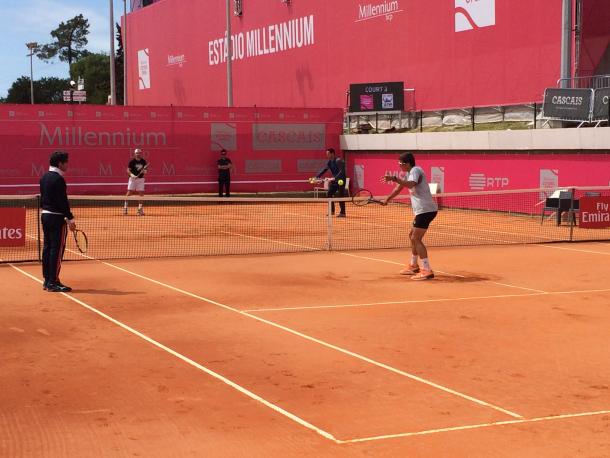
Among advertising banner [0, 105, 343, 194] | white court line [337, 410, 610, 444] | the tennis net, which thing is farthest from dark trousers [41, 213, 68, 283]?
advertising banner [0, 105, 343, 194]

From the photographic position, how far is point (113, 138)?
3244cm

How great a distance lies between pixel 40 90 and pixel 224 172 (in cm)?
9577

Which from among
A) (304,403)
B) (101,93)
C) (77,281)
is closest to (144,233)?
(77,281)

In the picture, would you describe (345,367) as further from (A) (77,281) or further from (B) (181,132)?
(B) (181,132)

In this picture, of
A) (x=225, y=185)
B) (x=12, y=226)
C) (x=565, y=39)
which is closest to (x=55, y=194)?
(x=12, y=226)

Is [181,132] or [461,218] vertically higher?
[181,132]

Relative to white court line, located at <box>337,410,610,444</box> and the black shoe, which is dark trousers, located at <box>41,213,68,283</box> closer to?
the black shoe

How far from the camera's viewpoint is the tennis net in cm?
1798

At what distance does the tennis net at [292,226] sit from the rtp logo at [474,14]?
662 cm

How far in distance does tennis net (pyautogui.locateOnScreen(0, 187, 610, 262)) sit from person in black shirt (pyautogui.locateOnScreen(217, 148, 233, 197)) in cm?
84

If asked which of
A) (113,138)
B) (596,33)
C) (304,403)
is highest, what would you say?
(596,33)

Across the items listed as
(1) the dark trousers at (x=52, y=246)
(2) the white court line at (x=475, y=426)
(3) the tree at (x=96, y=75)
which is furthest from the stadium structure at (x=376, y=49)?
(3) the tree at (x=96, y=75)

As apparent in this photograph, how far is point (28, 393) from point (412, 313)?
510cm

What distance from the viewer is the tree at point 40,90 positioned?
394ft
